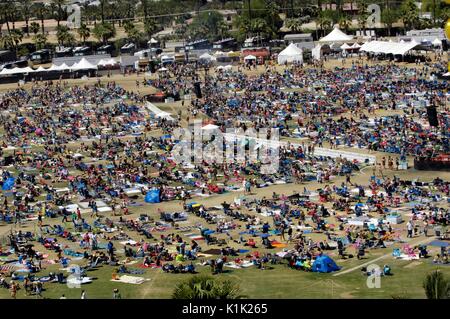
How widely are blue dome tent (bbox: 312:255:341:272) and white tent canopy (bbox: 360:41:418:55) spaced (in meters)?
63.3

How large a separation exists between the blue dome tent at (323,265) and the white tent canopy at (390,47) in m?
63.3

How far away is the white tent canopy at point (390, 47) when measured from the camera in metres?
88.1

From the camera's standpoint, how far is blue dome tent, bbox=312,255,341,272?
1083 inches

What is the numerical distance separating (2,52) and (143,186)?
74.3 m

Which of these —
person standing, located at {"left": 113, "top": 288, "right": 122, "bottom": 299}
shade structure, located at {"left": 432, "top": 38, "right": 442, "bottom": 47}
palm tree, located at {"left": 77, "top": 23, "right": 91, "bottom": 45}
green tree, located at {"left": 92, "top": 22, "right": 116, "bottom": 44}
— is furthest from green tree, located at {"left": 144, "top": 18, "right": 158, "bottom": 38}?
person standing, located at {"left": 113, "top": 288, "right": 122, "bottom": 299}

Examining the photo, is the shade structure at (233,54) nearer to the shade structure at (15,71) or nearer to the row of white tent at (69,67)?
the row of white tent at (69,67)

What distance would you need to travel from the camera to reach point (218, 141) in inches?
2141

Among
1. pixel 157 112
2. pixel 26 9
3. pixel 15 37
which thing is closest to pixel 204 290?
pixel 157 112

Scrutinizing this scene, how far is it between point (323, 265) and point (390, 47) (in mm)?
66461

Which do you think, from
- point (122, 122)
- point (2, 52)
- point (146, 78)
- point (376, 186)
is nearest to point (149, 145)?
point (122, 122)

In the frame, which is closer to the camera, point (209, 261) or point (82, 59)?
point (209, 261)

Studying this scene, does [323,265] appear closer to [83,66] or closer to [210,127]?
[210,127]

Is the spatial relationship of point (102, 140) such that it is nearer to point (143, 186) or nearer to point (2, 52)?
point (143, 186)
